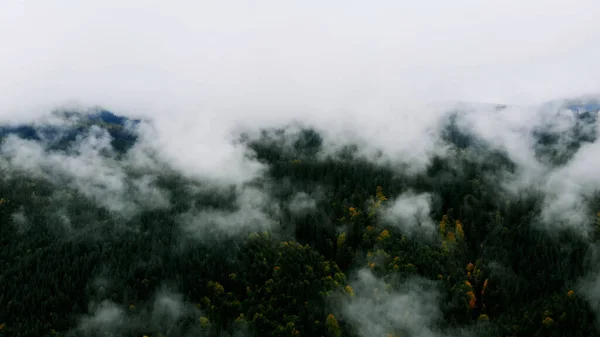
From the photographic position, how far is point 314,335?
616 feet

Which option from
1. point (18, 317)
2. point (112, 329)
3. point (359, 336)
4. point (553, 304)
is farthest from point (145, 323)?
point (553, 304)

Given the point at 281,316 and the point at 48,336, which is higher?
the point at 281,316

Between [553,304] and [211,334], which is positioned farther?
[553,304]

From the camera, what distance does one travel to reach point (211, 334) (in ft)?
608

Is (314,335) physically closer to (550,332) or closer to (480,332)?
(480,332)

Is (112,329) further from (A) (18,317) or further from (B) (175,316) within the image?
(A) (18,317)

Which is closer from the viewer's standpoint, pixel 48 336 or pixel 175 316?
pixel 48 336

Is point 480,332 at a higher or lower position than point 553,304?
lower

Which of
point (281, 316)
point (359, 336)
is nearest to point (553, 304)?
point (359, 336)

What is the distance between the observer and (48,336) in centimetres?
18612

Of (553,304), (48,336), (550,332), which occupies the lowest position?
(48,336)

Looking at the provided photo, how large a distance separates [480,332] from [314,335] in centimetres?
6952

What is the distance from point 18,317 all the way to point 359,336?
5786 inches

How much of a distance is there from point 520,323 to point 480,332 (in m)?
17.9
